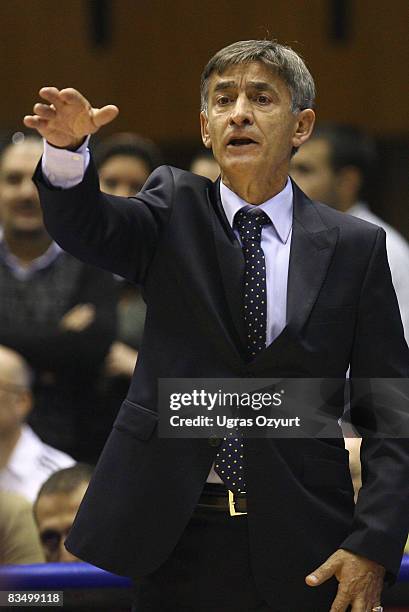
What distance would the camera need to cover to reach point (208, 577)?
131 cm

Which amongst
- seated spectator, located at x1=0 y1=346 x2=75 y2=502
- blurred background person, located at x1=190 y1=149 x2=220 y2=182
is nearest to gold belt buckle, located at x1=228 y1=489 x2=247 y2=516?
seated spectator, located at x1=0 y1=346 x2=75 y2=502

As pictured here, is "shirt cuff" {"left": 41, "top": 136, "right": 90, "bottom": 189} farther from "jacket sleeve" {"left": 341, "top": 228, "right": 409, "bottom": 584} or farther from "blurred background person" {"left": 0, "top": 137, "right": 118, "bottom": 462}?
"blurred background person" {"left": 0, "top": 137, "right": 118, "bottom": 462}

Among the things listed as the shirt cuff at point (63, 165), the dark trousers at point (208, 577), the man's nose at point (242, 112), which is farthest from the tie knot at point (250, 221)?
the dark trousers at point (208, 577)

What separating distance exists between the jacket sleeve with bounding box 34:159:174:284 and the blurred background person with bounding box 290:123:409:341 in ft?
3.32

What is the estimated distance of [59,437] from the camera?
2268 millimetres

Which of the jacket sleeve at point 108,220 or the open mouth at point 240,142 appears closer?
the jacket sleeve at point 108,220

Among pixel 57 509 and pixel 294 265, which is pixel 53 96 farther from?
pixel 57 509

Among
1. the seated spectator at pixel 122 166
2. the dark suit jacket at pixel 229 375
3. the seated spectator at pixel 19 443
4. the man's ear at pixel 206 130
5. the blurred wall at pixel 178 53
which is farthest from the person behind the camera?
the blurred wall at pixel 178 53

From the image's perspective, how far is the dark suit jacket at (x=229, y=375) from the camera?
4.25ft

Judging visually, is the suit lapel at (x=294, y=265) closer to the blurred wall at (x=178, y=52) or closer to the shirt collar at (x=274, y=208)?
the shirt collar at (x=274, y=208)

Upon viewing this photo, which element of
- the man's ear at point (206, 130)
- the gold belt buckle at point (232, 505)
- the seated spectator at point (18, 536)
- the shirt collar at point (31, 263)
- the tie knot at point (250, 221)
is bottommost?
the seated spectator at point (18, 536)

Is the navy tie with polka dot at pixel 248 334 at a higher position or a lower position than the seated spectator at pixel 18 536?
higher

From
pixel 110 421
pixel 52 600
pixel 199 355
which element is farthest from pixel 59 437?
pixel 199 355

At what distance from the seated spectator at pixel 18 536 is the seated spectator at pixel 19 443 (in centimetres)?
4
